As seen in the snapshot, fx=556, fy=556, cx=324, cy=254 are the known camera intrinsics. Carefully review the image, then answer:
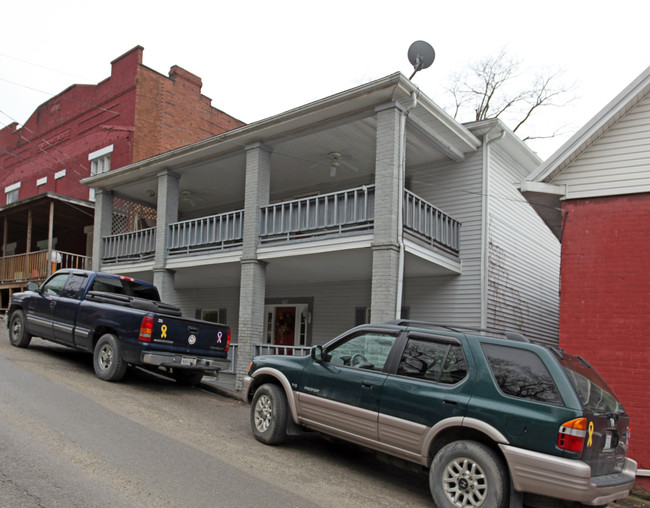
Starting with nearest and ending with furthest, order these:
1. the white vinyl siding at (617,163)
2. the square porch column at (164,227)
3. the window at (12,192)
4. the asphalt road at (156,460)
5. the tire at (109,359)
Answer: the asphalt road at (156,460)
the white vinyl siding at (617,163)
the tire at (109,359)
the square porch column at (164,227)
the window at (12,192)

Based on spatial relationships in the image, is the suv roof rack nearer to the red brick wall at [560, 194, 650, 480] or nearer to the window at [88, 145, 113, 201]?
the red brick wall at [560, 194, 650, 480]

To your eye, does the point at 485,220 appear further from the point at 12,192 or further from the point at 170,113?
the point at 12,192

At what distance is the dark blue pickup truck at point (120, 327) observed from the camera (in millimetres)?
9422

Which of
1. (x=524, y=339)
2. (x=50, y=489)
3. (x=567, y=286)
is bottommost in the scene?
(x=50, y=489)

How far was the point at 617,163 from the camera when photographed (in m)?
8.67

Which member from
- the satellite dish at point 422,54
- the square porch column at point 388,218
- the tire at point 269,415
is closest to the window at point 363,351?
the tire at point 269,415

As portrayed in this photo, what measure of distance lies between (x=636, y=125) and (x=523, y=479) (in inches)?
250

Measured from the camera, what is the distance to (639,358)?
7.93m

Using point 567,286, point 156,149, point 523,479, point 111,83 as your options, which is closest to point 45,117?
point 111,83

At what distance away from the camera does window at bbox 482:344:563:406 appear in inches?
192

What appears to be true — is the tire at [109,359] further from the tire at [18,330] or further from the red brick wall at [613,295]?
the red brick wall at [613,295]

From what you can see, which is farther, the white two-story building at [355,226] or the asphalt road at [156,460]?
the white two-story building at [355,226]

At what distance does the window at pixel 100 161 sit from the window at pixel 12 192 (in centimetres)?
836

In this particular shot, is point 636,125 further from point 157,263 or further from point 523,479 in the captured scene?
point 157,263
